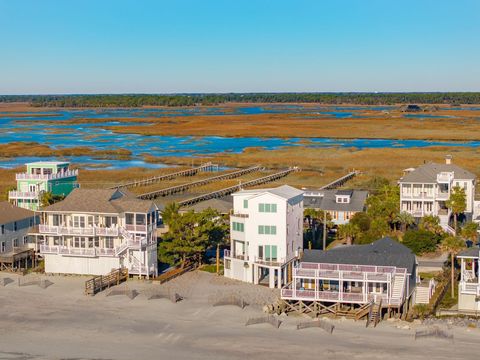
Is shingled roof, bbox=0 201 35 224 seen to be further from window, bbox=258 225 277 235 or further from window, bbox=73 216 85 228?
window, bbox=258 225 277 235

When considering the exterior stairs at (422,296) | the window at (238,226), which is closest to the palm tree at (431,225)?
the exterior stairs at (422,296)

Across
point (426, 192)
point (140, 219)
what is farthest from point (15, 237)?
point (426, 192)

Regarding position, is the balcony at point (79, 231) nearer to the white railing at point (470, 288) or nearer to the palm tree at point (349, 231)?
the palm tree at point (349, 231)

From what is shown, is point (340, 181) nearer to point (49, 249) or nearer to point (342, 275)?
point (49, 249)

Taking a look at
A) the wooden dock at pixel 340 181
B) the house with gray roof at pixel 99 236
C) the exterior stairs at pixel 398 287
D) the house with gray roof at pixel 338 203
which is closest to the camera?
the exterior stairs at pixel 398 287

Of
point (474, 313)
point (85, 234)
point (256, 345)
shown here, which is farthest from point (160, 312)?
point (474, 313)

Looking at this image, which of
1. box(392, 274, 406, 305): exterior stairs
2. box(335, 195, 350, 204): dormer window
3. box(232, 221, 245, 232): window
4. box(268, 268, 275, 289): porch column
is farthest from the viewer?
box(335, 195, 350, 204): dormer window

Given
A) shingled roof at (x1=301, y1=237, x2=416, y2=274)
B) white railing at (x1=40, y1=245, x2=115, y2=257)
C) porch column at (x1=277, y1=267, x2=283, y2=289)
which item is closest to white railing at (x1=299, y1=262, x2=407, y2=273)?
shingled roof at (x1=301, y1=237, x2=416, y2=274)

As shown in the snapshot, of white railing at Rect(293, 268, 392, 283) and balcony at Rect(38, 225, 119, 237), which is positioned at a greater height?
balcony at Rect(38, 225, 119, 237)
